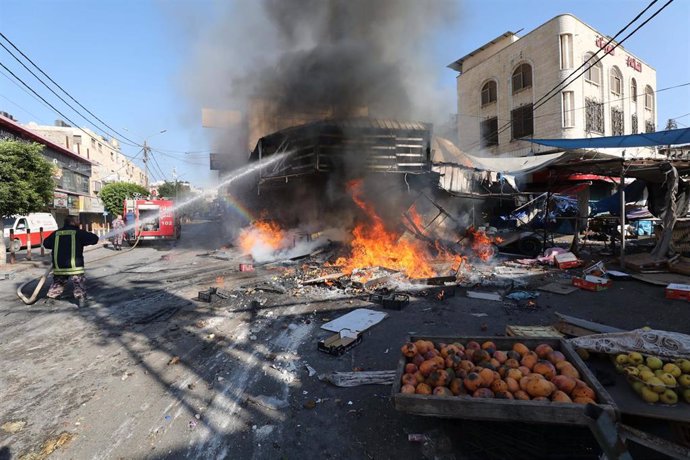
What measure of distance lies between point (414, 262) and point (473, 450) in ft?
22.4

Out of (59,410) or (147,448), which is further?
(59,410)

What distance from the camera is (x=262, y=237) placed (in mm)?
13945

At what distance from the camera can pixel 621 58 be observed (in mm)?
21203

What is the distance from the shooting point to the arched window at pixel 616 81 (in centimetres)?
2050

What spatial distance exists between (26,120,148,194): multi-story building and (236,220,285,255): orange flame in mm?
21375

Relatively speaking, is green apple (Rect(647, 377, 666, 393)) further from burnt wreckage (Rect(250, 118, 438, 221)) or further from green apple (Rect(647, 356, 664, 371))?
burnt wreckage (Rect(250, 118, 438, 221))

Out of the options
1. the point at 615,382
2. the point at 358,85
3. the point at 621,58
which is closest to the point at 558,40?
the point at 621,58

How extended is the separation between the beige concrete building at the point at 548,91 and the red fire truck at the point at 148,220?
20.3 m

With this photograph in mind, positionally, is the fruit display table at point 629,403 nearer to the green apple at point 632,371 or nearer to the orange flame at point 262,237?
the green apple at point 632,371

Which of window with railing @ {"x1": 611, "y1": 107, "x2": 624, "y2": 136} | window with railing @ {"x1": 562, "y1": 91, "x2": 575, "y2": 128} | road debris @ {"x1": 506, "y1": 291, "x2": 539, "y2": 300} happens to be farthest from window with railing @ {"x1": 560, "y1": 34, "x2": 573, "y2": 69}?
road debris @ {"x1": 506, "y1": 291, "x2": 539, "y2": 300}

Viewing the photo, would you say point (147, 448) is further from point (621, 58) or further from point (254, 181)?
point (621, 58)

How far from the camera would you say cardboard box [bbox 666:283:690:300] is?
5.91 meters

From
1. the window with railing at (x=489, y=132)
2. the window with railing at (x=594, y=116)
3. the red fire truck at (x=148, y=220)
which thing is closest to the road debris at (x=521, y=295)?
the window with railing at (x=594, y=116)

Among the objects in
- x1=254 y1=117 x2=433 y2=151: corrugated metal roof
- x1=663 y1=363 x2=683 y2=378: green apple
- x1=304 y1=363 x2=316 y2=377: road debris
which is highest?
x1=254 y1=117 x2=433 y2=151: corrugated metal roof
